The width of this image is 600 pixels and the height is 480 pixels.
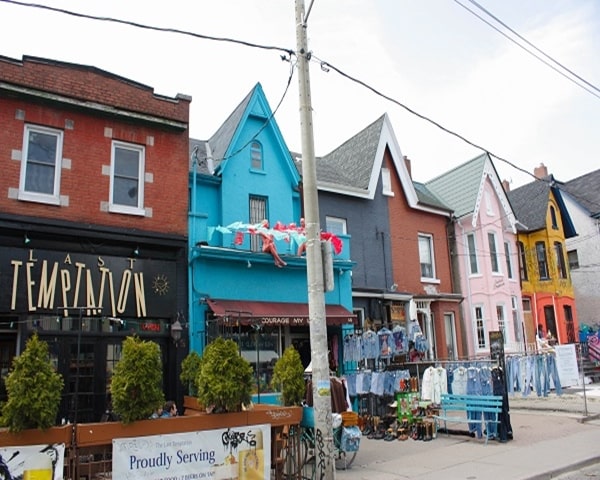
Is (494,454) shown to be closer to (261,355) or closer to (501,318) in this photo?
(261,355)

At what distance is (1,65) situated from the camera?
11.5 m

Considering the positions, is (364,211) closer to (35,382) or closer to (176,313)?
(176,313)

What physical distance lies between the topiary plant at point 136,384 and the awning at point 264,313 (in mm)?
4881

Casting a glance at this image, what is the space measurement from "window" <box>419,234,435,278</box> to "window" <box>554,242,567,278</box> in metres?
10.2

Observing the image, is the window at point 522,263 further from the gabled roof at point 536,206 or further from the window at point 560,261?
the window at point 560,261

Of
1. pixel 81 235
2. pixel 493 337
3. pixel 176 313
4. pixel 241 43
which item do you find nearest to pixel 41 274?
pixel 81 235

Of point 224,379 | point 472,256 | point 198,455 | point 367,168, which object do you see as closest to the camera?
point 198,455

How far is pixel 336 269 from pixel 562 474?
8.61m

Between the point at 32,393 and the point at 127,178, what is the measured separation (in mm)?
7612

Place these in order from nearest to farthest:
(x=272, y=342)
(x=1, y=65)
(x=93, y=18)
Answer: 1. (x=93, y=18)
2. (x=1, y=65)
3. (x=272, y=342)

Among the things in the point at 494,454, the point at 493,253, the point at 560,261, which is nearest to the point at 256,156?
the point at 494,454

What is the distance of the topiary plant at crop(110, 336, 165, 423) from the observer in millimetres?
6613

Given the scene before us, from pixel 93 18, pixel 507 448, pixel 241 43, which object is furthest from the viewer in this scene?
pixel 507 448

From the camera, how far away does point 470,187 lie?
79.7 feet
